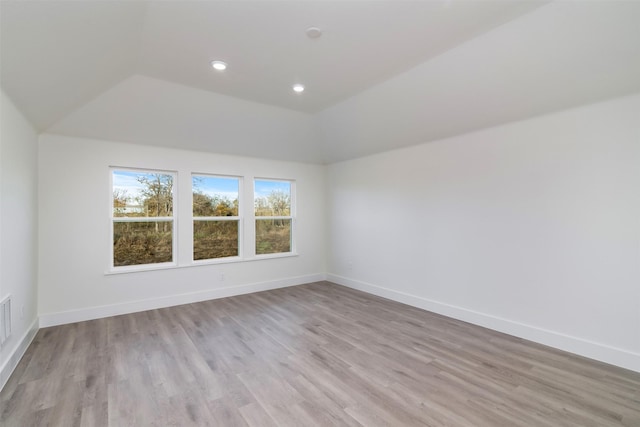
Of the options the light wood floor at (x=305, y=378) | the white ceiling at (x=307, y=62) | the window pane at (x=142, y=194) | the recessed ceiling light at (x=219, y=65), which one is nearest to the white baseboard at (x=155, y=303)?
the light wood floor at (x=305, y=378)

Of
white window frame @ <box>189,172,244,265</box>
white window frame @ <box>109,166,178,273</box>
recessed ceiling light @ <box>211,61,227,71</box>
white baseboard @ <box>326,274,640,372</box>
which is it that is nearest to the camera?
white baseboard @ <box>326,274,640,372</box>

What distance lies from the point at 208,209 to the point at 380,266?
123 inches

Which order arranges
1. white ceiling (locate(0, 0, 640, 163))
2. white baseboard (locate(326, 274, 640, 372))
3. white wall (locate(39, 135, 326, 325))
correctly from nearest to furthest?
white ceiling (locate(0, 0, 640, 163)), white baseboard (locate(326, 274, 640, 372)), white wall (locate(39, 135, 326, 325))

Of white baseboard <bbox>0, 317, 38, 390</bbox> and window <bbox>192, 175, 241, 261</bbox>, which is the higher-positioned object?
window <bbox>192, 175, 241, 261</bbox>

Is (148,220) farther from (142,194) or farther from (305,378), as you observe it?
(305,378)

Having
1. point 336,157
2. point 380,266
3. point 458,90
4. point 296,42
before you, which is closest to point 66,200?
point 296,42

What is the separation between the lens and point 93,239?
3.96 metres

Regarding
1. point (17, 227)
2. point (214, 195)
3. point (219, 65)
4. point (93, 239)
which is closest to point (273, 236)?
point (214, 195)

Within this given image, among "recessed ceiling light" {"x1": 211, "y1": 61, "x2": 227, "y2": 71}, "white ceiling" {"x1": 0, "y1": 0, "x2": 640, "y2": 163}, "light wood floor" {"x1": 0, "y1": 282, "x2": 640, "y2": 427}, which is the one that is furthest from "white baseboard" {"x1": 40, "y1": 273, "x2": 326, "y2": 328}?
"recessed ceiling light" {"x1": 211, "y1": 61, "x2": 227, "y2": 71}

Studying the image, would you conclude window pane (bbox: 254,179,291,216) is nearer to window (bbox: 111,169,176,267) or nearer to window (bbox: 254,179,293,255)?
window (bbox: 254,179,293,255)

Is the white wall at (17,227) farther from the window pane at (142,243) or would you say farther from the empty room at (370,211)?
the window pane at (142,243)

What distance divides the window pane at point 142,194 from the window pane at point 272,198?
1.53 m

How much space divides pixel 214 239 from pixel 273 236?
1.16 m

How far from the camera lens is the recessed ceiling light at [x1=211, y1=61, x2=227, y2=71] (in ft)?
9.99
